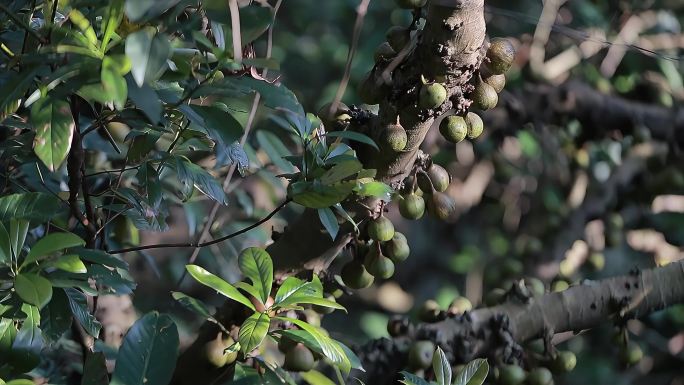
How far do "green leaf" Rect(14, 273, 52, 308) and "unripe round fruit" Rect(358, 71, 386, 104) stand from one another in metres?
0.36

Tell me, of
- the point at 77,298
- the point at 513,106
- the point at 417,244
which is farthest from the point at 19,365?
the point at 417,244

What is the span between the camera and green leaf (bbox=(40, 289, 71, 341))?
2.24 ft

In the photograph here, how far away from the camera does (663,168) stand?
189 cm

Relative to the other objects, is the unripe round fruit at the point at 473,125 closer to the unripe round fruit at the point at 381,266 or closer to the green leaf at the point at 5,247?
the unripe round fruit at the point at 381,266

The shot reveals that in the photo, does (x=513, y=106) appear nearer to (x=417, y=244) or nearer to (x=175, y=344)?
(x=417, y=244)

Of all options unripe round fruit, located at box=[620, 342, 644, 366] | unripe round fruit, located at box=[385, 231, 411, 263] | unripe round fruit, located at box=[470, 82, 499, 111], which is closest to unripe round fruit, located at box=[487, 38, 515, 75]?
unripe round fruit, located at box=[470, 82, 499, 111]

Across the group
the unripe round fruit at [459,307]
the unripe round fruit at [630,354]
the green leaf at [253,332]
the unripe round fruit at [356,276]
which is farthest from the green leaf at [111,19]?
the unripe round fruit at [630,354]

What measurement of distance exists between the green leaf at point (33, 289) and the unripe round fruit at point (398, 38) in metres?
0.39

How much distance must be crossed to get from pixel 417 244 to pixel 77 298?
2018 mm

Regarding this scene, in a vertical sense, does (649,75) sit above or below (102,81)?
below

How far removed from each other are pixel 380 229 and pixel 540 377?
13.3 inches

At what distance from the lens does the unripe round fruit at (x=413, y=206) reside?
2.93 ft

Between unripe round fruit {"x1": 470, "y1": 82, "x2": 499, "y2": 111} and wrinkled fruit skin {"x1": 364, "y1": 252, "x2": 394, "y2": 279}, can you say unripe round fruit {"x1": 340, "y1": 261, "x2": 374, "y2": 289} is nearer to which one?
wrinkled fruit skin {"x1": 364, "y1": 252, "x2": 394, "y2": 279}

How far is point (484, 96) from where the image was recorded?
2.63ft
